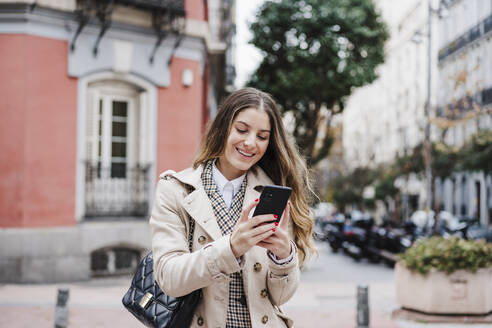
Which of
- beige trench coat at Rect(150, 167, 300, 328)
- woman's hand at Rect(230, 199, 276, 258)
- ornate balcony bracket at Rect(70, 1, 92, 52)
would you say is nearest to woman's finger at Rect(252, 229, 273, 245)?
woman's hand at Rect(230, 199, 276, 258)

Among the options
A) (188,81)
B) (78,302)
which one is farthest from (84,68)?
(78,302)

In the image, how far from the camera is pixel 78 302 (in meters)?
8.91

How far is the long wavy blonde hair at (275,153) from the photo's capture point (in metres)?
2.39

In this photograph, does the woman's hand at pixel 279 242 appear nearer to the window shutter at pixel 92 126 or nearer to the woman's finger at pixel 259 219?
the woman's finger at pixel 259 219

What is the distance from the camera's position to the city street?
7.76 m

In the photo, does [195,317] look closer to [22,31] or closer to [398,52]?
[22,31]

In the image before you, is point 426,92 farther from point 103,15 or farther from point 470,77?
point 103,15

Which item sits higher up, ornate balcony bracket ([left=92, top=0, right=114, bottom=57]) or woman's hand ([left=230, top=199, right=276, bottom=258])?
ornate balcony bracket ([left=92, top=0, right=114, bottom=57])

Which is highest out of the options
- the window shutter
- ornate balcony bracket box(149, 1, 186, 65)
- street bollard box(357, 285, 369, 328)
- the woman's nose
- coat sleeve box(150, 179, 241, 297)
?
ornate balcony bracket box(149, 1, 186, 65)

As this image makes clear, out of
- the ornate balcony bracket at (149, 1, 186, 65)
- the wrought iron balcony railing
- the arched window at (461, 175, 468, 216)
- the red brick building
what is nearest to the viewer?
the red brick building

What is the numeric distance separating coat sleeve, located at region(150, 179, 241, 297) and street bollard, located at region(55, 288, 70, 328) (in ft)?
15.3

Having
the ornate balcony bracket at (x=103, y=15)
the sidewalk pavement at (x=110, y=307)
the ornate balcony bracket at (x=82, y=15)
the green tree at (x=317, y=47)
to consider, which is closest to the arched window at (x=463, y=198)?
the green tree at (x=317, y=47)

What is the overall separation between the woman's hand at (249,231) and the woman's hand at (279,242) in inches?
3.9

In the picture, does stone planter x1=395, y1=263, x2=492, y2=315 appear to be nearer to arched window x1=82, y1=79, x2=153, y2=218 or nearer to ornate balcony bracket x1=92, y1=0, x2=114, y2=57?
arched window x1=82, y1=79, x2=153, y2=218
